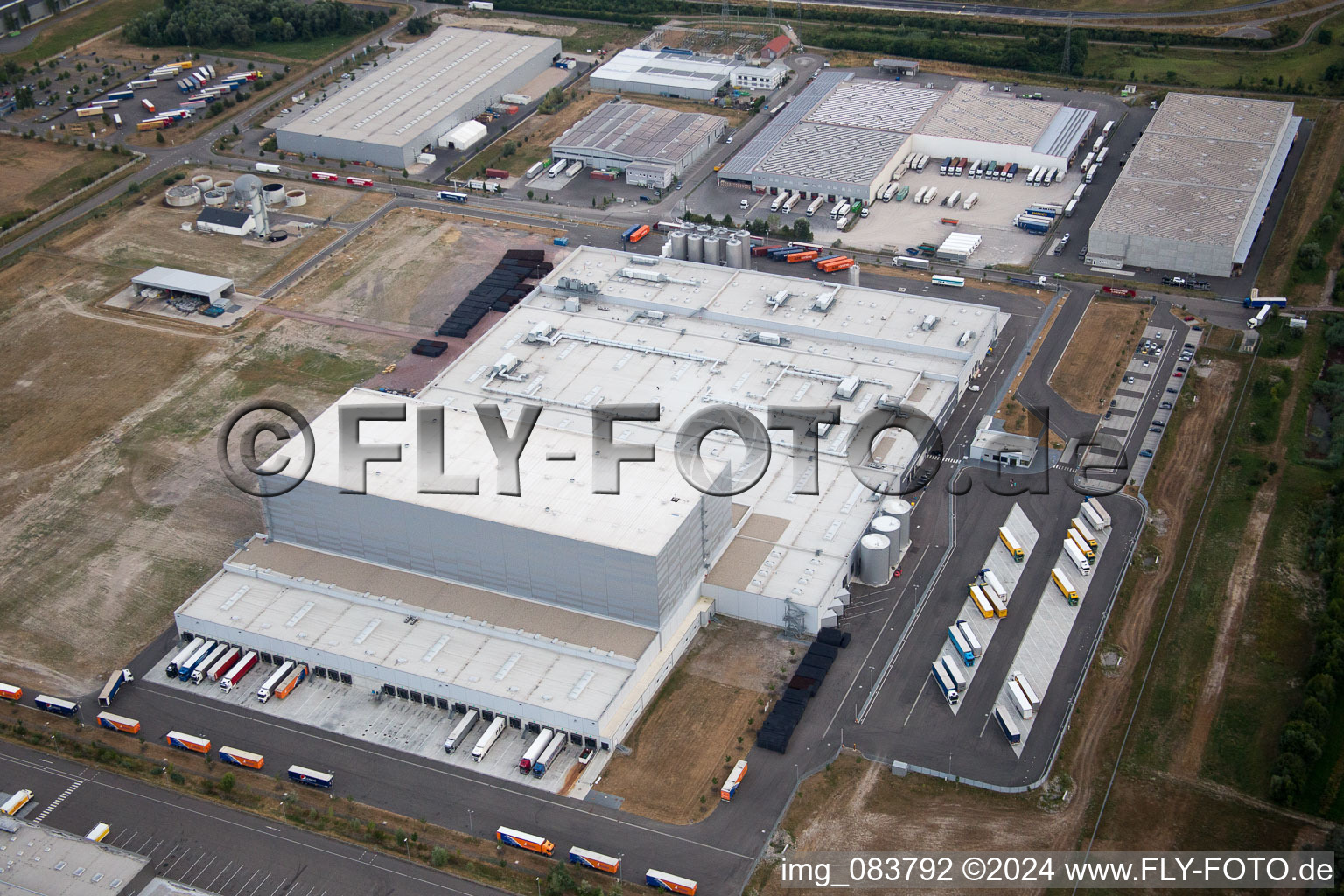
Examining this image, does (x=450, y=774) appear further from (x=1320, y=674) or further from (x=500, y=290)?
(x=500, y=290)

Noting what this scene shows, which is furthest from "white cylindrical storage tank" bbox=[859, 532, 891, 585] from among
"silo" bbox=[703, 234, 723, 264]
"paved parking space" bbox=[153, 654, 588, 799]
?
"silo" bbox=[703, 234, 723, 264]

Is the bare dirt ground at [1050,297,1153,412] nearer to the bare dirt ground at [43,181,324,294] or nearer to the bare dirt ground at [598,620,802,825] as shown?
the bare dirt ground at [598,620,802,825]

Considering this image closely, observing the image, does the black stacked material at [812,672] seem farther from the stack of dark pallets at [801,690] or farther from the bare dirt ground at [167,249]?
the bare dirt ground at [167,249]

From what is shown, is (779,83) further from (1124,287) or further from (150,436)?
(150,436)

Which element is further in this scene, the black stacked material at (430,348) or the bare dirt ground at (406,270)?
the bare dirt ground at (406,270)

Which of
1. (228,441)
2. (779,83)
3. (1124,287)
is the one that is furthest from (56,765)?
(779,83)

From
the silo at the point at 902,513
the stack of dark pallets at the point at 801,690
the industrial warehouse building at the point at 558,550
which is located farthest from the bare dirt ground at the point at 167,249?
the stack of dark pallets at the point at 801,690

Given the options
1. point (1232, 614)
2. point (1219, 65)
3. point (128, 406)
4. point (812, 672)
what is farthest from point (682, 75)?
point (1232, 614)
